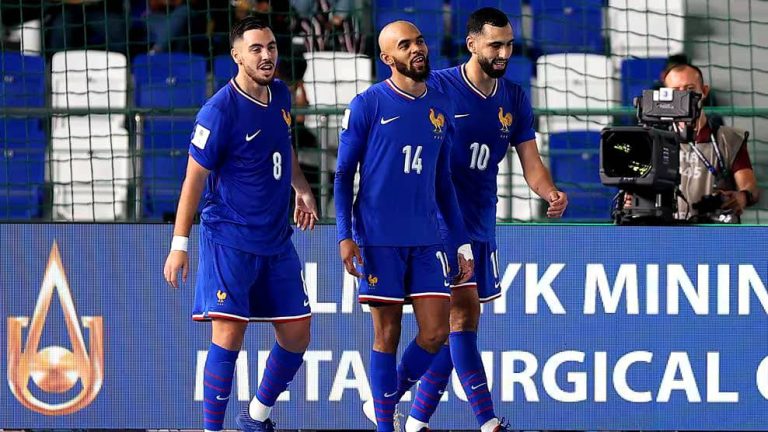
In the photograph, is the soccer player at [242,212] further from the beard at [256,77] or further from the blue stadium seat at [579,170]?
the blue stadium seat at [579,170]

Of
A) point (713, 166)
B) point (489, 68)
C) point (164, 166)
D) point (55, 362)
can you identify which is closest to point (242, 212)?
point (489, 68)

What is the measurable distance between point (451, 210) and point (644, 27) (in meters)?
4.02

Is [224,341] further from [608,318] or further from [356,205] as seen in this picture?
[608,318]

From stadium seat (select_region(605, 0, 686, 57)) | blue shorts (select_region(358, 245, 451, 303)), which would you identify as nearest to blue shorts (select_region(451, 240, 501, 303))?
blue shorts (select_region(358, 245, 451, 303))

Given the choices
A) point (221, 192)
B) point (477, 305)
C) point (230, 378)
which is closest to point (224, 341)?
point (230, 378)

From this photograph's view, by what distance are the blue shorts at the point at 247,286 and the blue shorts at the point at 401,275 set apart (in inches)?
12.7

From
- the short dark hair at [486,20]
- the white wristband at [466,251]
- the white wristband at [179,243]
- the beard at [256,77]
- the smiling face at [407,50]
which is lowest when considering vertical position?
the white wristband at [466,251]

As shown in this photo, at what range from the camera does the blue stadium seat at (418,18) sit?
9.58 meters

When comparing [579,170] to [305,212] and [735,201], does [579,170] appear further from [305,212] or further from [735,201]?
[305,212]

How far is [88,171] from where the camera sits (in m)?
10.1

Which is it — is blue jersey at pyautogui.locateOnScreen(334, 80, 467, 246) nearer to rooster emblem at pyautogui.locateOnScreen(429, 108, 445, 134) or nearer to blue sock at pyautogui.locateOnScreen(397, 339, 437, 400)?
rooster emblem at pyautogui.locateOnScreen(429, 108, 445, 134)

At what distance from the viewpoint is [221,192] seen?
640 cm

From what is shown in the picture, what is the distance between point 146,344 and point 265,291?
1.50 m

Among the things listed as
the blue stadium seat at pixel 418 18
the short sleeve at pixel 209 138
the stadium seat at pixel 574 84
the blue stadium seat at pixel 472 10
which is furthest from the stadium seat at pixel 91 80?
the short sleeve at pixel 209 138
